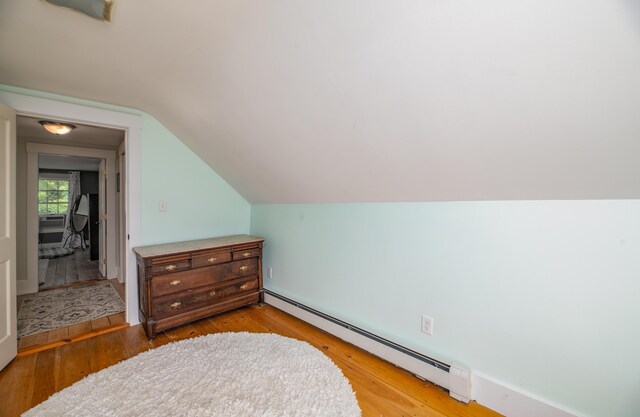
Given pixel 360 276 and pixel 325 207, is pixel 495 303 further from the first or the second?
pixel 325 207

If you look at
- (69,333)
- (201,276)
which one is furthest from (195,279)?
(69,333)

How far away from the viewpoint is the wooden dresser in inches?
93.1

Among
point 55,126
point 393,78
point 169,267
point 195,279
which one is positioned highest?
point 55,126

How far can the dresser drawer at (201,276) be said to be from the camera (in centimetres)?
240

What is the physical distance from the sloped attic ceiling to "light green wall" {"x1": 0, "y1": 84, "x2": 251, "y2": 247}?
0.63 m

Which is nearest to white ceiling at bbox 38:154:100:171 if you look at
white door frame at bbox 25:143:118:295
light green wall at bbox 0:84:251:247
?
white door frame at bbox 25:143:118:295

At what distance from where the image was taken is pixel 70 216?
6.84 meters

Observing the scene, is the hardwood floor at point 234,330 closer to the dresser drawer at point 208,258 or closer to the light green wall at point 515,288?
the light green wall at point 515,288

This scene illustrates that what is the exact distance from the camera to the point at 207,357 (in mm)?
2029

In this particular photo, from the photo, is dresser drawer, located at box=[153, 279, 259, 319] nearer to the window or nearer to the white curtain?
the white curtain

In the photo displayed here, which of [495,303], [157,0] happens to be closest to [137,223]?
[157,0]

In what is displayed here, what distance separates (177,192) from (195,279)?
37.4 inches

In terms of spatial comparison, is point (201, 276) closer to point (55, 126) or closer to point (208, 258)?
point (208, 258)

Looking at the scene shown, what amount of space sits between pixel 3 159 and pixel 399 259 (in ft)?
9.36
